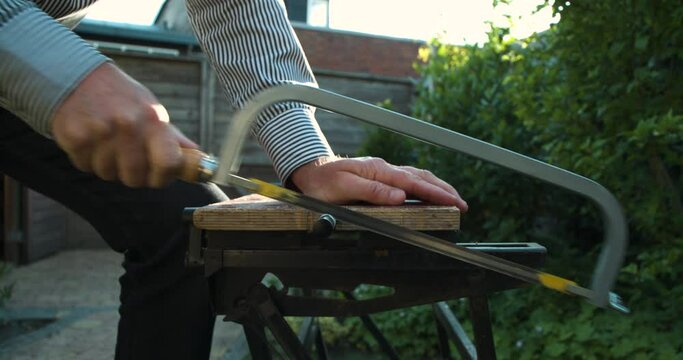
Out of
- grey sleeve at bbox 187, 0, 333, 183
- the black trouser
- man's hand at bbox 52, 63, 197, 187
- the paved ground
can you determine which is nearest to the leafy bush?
grey sleeve at bbox 187, 0, 333, 183

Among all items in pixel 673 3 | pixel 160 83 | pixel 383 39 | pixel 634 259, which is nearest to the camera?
pixel 673 3

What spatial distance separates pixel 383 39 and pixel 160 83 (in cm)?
649

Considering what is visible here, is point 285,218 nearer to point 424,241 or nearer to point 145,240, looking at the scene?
point 424,241

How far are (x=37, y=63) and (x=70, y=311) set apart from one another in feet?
13.1

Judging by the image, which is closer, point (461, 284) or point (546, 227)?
point (461, 284)

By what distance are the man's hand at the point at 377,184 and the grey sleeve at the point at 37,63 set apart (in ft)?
1.62

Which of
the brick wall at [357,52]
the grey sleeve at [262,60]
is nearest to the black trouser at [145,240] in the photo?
the grey sleeve at [262,60]

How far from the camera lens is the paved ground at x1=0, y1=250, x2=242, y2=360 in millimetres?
3590

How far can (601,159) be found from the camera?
2.92m

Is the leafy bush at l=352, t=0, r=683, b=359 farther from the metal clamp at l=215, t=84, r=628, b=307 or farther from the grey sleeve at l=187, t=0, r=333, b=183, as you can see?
the metal clamp at l=215, t=84, r=628, b=307

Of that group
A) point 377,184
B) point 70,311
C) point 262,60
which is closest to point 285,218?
point 377,184

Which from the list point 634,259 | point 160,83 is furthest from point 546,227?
point 160,83

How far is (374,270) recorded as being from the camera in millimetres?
1122

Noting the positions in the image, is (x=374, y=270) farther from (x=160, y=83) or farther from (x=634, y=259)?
(x=160, y=83)
